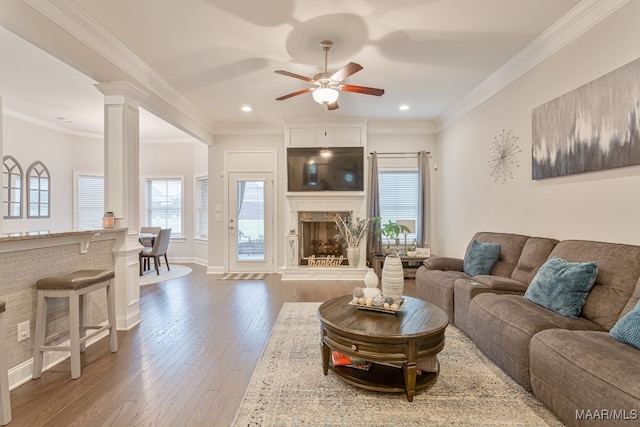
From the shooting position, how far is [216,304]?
14.3 feet

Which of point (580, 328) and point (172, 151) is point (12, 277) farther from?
point (172, 151)

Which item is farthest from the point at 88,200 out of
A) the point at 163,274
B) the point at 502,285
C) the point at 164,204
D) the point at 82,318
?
the point at 502,285

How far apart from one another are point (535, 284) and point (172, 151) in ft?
25.7


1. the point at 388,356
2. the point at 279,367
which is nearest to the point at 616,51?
the point at 388,356

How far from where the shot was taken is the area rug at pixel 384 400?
1.91 m

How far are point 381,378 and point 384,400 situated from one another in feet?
0.50

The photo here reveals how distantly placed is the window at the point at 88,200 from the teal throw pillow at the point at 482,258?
7386mm

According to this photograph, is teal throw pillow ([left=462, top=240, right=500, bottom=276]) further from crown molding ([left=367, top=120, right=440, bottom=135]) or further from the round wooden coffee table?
crown molding ([left=367, top=120, right=440, bottom=135])

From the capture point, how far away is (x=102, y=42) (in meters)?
2.97

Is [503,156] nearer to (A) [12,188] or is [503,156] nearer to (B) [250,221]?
(B) [250,221]

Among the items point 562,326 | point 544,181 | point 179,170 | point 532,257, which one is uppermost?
point 179,170

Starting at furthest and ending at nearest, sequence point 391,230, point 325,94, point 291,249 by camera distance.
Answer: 1. point 291,249
2. point 391,230
3. point 325,94

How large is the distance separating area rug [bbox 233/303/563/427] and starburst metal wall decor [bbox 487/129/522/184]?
2301mm

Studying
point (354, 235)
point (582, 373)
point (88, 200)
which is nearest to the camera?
point (582, 373)
